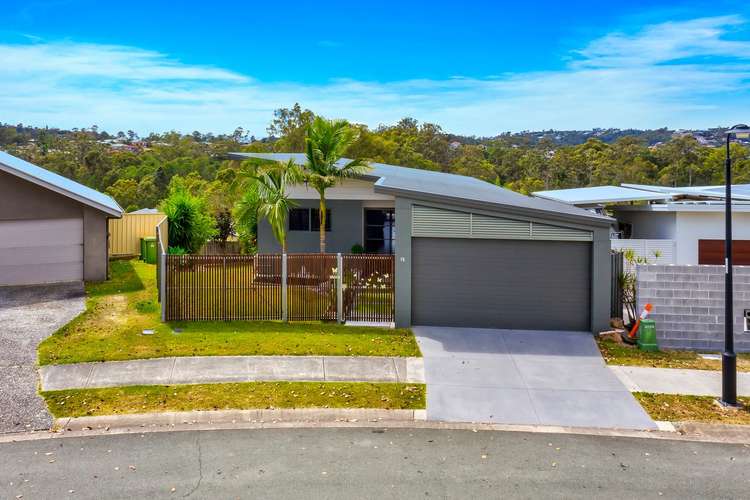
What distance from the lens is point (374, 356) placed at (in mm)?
12172

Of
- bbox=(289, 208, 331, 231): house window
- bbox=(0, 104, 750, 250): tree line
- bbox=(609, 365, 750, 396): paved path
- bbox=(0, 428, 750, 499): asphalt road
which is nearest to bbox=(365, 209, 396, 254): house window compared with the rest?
bbox=(289, 208, 331, 231): house window

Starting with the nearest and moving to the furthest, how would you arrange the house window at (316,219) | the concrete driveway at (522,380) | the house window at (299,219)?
the concrete driveway at (522,380) < the house window at (316,219) < the house window at (299,219)

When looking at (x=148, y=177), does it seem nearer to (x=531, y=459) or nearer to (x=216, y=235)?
(x=216, y=235)

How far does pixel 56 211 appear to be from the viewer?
18.2 m

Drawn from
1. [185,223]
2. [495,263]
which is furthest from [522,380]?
[185,223]

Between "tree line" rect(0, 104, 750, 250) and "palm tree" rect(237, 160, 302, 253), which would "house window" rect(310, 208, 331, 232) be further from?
"tree line" rect(0, 104, 750, 250)

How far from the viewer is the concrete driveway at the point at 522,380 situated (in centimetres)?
970

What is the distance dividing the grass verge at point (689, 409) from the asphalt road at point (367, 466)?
92 cm

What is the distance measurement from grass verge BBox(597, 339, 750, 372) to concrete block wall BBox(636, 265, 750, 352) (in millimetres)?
397

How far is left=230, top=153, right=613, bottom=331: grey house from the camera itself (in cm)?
1399

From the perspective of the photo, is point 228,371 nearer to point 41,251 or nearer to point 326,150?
point 326,150

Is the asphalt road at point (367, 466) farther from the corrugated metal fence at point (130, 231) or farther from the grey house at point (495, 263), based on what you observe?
the corrugated metal fence at point (130, 231)

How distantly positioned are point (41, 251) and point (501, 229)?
13328 millimetres

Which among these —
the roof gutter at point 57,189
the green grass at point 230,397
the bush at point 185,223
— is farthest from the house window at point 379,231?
the green grass at point 230,397
